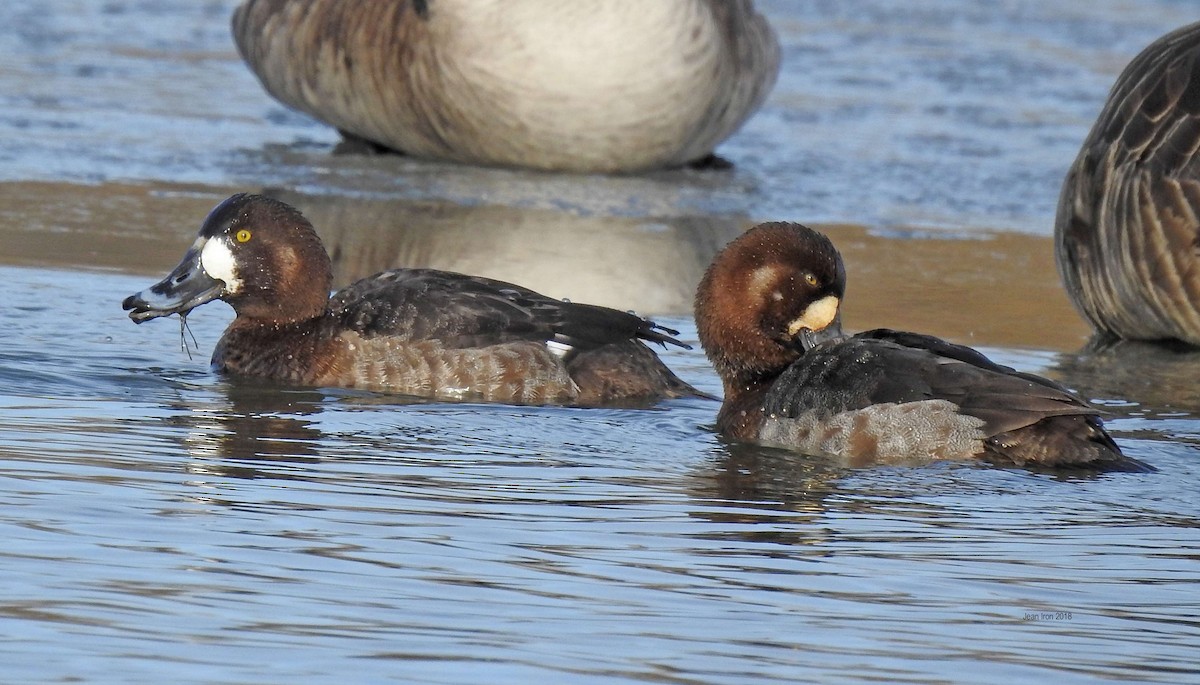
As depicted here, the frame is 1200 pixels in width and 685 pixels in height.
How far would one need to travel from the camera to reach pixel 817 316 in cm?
648

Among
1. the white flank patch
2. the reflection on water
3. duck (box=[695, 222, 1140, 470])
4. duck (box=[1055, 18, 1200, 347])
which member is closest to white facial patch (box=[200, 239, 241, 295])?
the white flank patch

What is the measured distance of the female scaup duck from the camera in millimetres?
6828

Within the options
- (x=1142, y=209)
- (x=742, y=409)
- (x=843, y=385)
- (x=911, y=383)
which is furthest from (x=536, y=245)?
(x=911, y=383)

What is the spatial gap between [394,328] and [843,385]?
169cm

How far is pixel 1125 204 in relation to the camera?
7.46 m

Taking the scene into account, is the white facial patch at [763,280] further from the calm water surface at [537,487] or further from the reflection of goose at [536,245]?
the reflection of goose at [536,245]

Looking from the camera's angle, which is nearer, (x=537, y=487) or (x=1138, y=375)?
(x=537, y=487)

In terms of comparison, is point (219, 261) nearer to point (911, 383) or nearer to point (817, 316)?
point (817, 316)

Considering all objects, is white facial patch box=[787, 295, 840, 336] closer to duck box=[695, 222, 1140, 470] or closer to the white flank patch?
duck box=[695, 222, 1140, 470]

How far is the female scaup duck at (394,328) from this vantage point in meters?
6.83

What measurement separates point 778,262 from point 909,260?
2.87 metres

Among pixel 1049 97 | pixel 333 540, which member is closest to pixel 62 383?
pixel 333 540

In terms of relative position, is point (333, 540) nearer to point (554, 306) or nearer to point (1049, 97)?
point (554, 306)

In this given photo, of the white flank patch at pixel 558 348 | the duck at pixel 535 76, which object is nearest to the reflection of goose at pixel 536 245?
the duck at pixel 535 76
